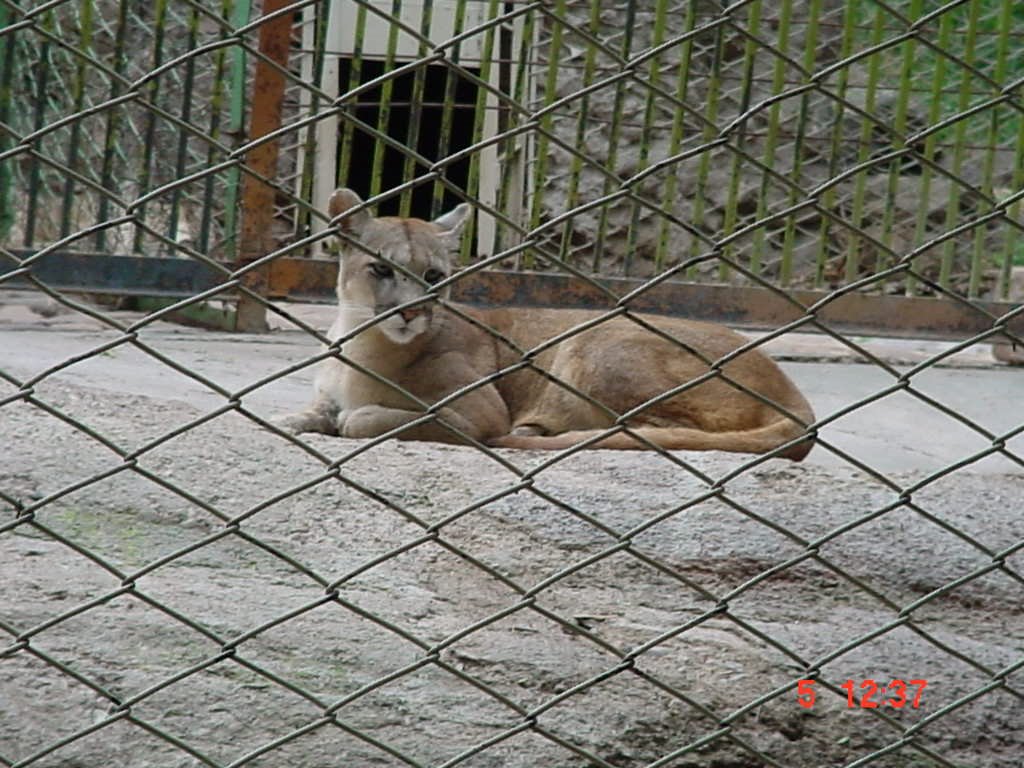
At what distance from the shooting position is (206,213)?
6.06 meters

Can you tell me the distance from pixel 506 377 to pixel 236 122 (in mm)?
2253

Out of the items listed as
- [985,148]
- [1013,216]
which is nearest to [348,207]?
[985,148]

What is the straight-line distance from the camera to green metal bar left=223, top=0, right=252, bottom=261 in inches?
251

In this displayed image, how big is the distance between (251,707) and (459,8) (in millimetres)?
3899

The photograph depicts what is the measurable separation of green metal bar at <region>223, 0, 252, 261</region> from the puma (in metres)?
1.33

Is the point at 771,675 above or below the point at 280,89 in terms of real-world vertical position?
below

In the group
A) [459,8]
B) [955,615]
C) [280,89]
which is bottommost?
[955,615]

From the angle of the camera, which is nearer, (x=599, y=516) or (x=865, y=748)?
(x=865, y=748)

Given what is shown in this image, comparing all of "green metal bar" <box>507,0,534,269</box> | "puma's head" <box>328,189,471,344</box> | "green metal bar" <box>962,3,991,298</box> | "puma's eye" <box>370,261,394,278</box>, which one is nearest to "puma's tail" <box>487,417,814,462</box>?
"puma's head" <box>328,189,471,344</box>

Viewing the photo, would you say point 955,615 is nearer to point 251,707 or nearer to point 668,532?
point 668,532

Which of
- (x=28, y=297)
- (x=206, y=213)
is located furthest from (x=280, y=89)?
(x=28, y=297)

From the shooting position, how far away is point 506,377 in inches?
196

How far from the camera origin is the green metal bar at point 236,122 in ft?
20.9

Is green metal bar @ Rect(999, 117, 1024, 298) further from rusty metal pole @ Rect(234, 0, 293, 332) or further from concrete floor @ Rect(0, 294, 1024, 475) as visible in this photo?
rusty metal pole @ Rect(234, 0, 293, 332)
